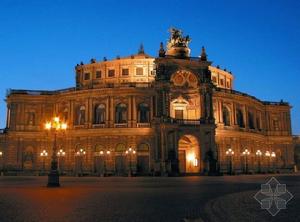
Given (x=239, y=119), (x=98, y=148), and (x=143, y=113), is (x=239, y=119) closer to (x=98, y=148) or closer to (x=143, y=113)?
(x=143, y=113)

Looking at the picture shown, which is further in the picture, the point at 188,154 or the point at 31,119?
the point at 31,119

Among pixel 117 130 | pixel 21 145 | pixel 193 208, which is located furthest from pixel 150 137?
pixel 193 208

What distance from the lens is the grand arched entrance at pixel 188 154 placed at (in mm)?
59534

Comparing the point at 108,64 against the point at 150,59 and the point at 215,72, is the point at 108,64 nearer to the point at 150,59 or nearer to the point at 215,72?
the point at 150,59

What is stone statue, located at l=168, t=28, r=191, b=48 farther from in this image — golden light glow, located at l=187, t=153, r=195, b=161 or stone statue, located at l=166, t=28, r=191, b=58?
golden light glow, located at l=187, t=153, r=195, b=161

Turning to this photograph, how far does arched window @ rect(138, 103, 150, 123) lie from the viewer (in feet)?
213

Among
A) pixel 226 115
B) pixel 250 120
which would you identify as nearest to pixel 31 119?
pixel 226 115

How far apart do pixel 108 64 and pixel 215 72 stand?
23134mm

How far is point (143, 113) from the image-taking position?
6531cm

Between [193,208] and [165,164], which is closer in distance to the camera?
[193,208]

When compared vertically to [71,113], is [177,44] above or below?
above

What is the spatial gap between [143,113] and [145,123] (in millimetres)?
2467

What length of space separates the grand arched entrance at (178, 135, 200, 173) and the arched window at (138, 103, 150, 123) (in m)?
7.57

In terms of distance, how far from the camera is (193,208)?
13.6 metres
